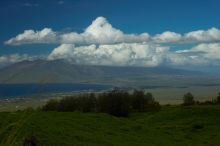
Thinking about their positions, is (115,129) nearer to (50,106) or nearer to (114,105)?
(114,105)

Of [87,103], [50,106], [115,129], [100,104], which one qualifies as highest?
[87,103]

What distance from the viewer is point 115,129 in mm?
34062

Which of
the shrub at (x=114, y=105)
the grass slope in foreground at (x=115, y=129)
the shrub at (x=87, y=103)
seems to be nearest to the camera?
the grass slope in foreground at (x=115, y=129)

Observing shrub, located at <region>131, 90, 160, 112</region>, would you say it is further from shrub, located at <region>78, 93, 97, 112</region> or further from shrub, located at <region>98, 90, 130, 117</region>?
shrub, located at <region>78, 93, 97, 112</region>

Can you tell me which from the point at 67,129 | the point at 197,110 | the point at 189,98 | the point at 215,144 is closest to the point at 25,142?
the point at 67,129

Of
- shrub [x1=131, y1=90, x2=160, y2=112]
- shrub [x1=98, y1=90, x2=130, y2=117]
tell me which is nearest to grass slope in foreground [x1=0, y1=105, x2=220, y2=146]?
shrub [x1=98, y1=90, x2=130, y2=117]

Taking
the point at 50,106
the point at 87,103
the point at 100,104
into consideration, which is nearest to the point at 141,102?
the point at 100,104

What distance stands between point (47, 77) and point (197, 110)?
53525 millimetres

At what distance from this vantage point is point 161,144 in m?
29.9

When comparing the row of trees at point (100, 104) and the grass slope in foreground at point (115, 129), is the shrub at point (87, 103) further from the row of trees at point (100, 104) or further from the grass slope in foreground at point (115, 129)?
the grass slope in foreground at point (115, 129)

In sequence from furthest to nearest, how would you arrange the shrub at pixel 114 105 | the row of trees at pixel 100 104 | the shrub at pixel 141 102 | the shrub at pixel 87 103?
1. the shrub at pixel 141 102
2. the shrub at pixel 87 103
3. the row of trees at pixel 100 104
4. the shrub at pixel 114 105

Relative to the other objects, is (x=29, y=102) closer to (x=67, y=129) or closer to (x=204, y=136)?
(x=67, y=129)

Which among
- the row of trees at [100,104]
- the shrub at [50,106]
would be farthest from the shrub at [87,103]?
the shrub at [50,106]

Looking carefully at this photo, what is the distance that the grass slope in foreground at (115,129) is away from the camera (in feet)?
74.2
